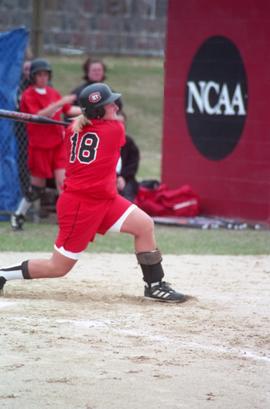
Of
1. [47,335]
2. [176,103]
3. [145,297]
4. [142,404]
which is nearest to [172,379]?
[142,404]

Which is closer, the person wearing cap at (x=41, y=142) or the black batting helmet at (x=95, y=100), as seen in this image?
the black batting helmet at (x=95, y=100)

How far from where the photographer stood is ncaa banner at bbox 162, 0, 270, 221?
47.2 ft

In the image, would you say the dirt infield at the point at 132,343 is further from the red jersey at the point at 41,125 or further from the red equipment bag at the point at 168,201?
the red equipment bag at the point at 168,201

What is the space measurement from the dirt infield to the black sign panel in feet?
14.6

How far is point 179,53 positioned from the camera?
15375mm

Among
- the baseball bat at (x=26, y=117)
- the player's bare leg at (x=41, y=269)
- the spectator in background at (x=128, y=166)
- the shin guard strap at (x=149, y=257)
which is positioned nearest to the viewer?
the player's bare leg at (x=41, y=269)

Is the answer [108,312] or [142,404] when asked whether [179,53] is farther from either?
[142,404]

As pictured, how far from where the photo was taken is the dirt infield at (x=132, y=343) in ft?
20.5

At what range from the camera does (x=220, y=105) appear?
1487 cm

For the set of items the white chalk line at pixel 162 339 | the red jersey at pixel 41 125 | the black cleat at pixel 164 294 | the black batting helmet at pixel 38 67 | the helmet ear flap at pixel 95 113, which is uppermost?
the helmet ear flap at pixel 95 113

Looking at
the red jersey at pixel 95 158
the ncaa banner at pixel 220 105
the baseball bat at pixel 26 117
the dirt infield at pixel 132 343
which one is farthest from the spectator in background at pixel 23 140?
the red jersey at pixel 95 158

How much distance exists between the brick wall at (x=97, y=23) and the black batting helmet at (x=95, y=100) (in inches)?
878

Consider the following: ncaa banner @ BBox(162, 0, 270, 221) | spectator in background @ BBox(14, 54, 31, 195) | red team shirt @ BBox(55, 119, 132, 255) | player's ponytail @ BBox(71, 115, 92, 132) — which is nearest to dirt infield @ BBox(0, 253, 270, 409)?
red team shirt @ BBox(55, 119, 132, 255)

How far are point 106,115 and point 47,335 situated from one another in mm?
1894
